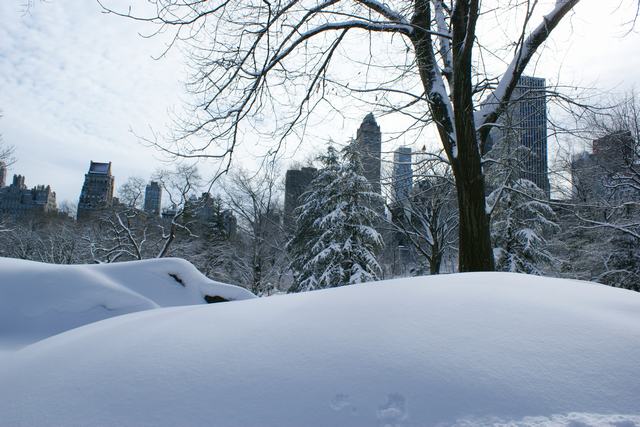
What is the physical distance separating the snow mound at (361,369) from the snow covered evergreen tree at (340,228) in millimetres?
16866

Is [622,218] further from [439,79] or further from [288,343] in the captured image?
[288,343]

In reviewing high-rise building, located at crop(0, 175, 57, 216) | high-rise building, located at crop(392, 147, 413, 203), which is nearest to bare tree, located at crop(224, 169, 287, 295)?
high-rise building, located at crop(392, 147, 413, 203)

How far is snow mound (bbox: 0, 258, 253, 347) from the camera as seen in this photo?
387 cm

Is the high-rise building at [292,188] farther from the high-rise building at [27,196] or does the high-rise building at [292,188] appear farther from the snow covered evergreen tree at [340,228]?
the high-rise building at [27,196]

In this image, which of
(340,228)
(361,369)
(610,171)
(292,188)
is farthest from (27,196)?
(361,369)

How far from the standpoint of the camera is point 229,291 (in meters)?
5.68

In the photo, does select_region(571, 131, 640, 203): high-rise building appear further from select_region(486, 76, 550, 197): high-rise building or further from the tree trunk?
the tree trunk

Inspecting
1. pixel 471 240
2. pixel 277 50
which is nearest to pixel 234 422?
pixel 471 240

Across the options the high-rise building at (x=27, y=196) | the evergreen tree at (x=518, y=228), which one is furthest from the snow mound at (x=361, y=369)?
the high-rise building at (x=27, y=196)

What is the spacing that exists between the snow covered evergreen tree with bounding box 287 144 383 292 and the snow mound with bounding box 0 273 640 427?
16866 mm

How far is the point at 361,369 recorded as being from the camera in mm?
1588

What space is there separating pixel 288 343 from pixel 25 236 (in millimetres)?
40074

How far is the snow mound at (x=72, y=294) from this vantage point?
387 cm

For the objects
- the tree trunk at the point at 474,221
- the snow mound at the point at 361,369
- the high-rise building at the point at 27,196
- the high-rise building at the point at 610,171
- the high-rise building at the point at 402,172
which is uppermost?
the high-rise building at the point at 27,196
